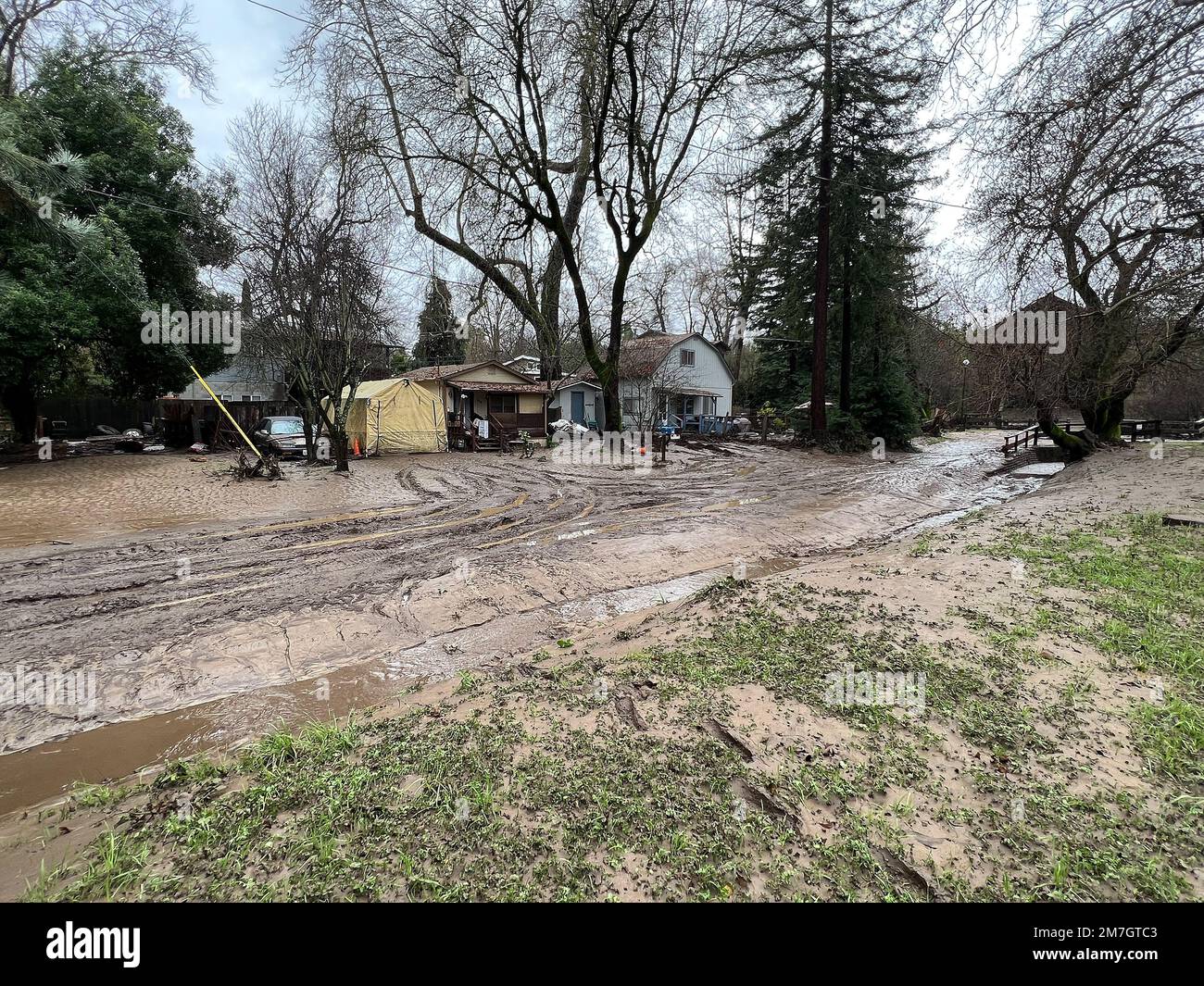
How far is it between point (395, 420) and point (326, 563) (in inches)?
621

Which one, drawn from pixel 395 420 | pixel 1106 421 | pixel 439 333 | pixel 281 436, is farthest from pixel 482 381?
pixel 1106 421

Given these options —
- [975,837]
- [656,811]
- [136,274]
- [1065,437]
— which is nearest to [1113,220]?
[1065,437]

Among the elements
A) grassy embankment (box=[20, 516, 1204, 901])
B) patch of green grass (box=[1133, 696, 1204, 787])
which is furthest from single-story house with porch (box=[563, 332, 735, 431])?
patch of green grass (box=[1133, 696, 1204, 787])

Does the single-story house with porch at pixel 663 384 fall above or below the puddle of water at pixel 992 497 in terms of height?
above

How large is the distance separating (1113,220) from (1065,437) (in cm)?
1037

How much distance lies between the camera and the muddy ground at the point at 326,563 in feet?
14.3

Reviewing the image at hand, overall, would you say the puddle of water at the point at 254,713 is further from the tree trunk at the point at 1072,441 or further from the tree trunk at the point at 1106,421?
the tree trunk at the point at 1106,421

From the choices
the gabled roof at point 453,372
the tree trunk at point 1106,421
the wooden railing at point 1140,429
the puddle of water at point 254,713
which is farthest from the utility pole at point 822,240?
the puddle of water at point 254,713

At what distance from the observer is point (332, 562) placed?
6781 mm

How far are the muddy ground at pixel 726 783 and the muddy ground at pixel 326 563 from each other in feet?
3.89

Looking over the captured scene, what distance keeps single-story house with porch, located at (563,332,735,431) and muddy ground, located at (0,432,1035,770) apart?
666 inches

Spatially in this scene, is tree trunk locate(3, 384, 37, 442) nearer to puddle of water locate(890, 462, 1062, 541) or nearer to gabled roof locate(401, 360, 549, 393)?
gabled roof locate(401, 360, 549, 393)
